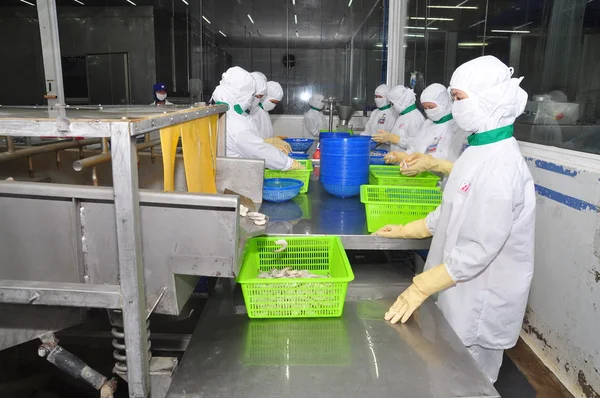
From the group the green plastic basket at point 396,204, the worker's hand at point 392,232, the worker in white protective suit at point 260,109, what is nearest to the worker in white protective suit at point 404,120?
the worker in white protective suit at point 260,109

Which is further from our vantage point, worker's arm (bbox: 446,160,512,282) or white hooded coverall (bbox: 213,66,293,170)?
white hooded coverall (bbox: 213,66,293,170)

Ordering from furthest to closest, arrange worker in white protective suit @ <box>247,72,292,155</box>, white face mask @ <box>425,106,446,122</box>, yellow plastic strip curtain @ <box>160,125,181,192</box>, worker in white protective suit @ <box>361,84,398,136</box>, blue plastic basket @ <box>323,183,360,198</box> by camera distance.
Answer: worker in white protective suit @ <box>361,84,398,136</box>
white face mask @ <box>425,106,446,122</box>
worker in white protective suit @ <box>247,72,292,155</box>
blue plastic basket @ <box>323,183,360,198</box>
yellow plastic strip curtain @ <box>160,125,181,192</box>

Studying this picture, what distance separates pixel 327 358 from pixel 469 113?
907mm

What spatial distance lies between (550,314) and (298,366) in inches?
67.1

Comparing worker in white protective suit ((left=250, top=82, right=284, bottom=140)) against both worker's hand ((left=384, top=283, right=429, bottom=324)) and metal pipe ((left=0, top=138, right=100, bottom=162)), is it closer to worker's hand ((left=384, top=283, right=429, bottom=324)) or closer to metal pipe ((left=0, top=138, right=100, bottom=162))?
metal pipe ((left=0, top=138, right=100, bottom=162))

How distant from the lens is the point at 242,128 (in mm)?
2535

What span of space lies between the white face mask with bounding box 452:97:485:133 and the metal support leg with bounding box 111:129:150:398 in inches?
41.4

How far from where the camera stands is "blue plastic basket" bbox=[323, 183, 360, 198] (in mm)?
2266

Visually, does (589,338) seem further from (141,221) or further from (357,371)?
(141,221)

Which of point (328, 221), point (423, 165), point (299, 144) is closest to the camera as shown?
point (328, 221)

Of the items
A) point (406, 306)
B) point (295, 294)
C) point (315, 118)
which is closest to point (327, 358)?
point (295, 294)

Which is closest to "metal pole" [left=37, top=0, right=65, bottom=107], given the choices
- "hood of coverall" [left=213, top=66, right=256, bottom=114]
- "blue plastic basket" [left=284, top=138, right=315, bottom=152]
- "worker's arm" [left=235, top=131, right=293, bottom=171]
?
"blue plastic basket" [left=284, top=138, right=315, bottom=152]

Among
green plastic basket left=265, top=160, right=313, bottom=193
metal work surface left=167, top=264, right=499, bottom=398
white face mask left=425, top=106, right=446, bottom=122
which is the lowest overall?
metal work surface left=167, top=264, right=499, bottom=398

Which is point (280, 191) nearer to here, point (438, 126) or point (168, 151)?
point (168, 151)
